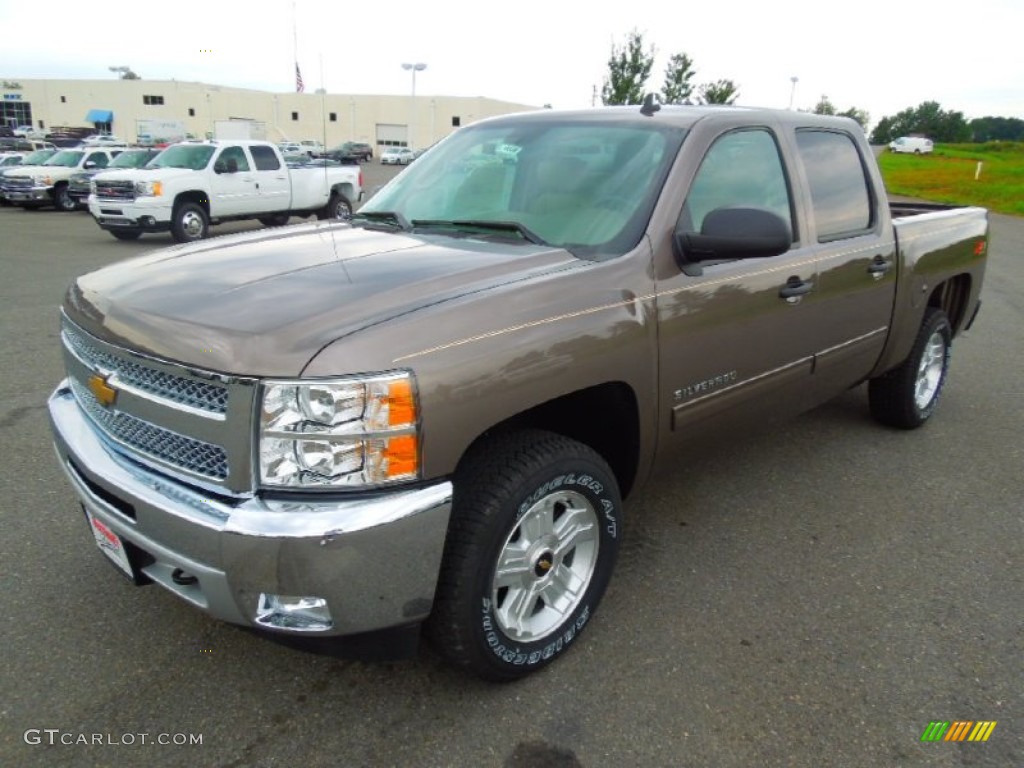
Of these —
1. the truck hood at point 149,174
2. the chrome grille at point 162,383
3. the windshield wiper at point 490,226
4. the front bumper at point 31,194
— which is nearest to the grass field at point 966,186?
the truck hood at point 149,174

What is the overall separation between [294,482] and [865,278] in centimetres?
315

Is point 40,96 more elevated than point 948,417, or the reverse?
point 40,96

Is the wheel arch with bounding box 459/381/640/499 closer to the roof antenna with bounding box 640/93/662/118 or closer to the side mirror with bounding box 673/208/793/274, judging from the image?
the side mirror with bounding box 673/208/793/274

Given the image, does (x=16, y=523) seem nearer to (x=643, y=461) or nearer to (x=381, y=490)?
(x=381, y=490)

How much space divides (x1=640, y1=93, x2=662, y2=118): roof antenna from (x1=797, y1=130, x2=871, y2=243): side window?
0.75 metres

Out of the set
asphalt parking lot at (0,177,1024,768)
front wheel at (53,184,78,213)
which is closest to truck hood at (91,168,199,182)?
front wheel at (53,184,78,213)

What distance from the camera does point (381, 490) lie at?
2051mm

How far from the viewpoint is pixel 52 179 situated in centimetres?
2042

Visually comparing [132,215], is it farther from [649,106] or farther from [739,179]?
[739,179]

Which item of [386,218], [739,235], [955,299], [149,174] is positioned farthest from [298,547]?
[149,174]

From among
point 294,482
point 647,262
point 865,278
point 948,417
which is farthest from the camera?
point 948,417

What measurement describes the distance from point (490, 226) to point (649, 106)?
987mm

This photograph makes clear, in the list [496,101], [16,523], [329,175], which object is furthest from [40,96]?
[16,523]

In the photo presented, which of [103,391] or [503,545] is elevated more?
[103,391]
